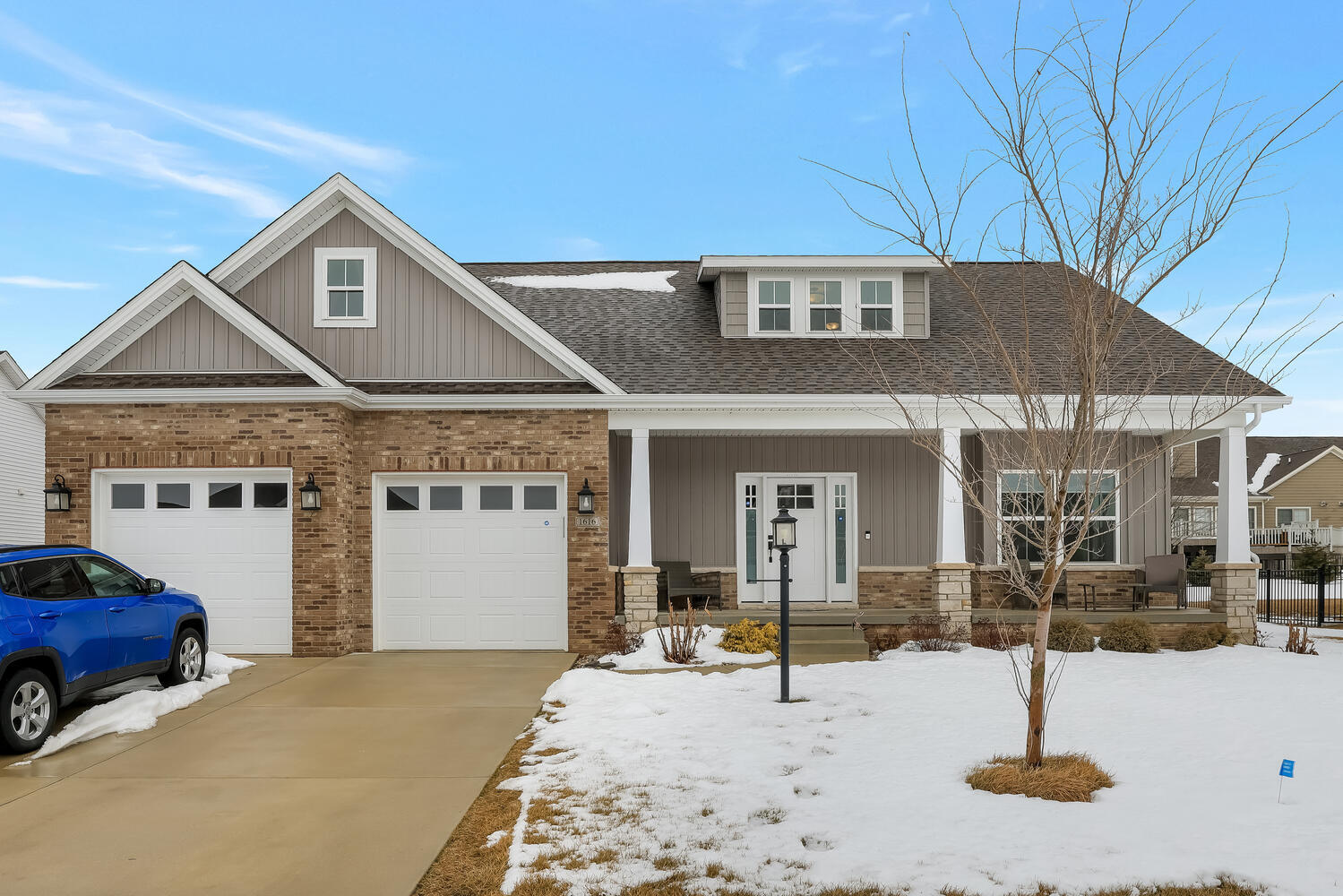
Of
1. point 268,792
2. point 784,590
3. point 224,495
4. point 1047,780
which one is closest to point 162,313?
point 224,495

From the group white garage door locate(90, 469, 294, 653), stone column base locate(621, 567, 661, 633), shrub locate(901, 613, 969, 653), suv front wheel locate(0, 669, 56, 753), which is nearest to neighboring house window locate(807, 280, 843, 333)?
shrub locate(901, 613, 969, 653)

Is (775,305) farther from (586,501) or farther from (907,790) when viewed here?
(907,790)

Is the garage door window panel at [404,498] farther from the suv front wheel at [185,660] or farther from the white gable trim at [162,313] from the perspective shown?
the suv front wheel at [185,660]

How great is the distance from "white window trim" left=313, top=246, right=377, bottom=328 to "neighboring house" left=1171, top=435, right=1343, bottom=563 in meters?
31.1

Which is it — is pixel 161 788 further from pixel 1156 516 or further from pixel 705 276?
pixel 1156 516

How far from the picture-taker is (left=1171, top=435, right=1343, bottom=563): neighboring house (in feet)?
116

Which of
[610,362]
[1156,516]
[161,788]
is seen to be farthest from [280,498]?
[1156,516]

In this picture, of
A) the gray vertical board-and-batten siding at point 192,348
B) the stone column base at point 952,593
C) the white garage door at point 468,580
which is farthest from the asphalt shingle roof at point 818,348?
the gray vertical board-and-batten siding at point 192,348

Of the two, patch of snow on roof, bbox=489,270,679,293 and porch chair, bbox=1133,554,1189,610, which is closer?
porch chair, bbox=1133,554,1189,610

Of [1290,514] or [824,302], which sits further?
[1290,514]

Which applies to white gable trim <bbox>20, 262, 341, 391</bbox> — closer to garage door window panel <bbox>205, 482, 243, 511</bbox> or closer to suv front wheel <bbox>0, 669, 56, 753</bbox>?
garage door window panel <bbox>205, 482, 243, 511</bbox>

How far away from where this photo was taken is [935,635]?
39.3ft

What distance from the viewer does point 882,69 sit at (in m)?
6.14

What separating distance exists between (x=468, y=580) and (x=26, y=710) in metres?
5.81
